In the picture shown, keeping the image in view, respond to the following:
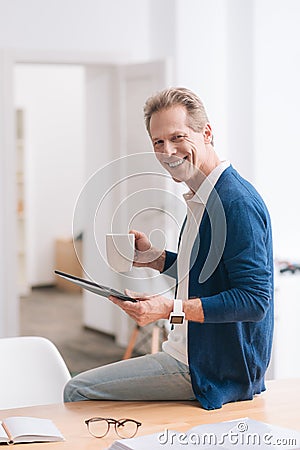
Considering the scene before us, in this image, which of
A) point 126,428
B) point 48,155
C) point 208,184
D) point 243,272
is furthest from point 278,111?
point 48,155

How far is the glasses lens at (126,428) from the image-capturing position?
205 centimetres

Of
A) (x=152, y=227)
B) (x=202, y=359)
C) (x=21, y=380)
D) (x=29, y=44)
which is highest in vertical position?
(x=29, y=44)

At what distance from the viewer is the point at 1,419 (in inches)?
85.8

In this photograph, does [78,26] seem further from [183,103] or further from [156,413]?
[156,413]

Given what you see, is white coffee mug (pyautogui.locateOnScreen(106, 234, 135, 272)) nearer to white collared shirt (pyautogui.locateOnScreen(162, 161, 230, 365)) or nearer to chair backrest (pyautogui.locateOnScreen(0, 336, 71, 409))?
white collared shirt (pyautogui.locateOnScreen(162, 161, 230, 365))

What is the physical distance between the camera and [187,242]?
2.25 meters

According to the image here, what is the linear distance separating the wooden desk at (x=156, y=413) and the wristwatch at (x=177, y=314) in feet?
0.87

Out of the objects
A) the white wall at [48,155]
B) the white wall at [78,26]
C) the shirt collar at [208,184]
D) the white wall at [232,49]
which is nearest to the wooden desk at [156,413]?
the shirt collar at [208,184]

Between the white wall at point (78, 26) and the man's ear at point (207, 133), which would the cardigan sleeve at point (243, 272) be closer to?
the man's ear at point (207, 133)

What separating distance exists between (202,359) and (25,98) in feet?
24.7

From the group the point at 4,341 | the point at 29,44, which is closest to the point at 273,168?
the point at 29,44

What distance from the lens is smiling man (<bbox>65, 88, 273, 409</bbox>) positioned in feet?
6.87

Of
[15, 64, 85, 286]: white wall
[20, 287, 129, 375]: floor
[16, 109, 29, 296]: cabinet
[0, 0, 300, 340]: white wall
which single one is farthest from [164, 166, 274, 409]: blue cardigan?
[15, 64, 85, 286]: white wall

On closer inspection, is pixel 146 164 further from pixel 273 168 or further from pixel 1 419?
pixel 273 168
